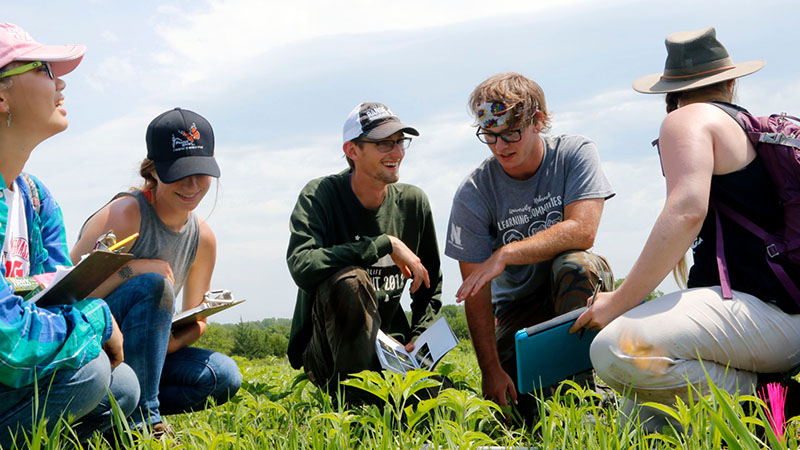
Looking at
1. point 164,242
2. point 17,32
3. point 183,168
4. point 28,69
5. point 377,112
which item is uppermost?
point 17,32

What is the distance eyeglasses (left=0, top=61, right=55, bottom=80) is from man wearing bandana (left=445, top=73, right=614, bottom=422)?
2.16 metres

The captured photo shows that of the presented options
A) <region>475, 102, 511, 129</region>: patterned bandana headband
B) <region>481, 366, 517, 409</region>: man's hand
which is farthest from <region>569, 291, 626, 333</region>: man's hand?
<region>475, 102, 511, 129</region>: patterned bandana headband

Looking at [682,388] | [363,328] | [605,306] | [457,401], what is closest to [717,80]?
[605,306]

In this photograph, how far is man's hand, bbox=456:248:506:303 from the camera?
3.52 metres

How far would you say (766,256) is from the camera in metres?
2.73

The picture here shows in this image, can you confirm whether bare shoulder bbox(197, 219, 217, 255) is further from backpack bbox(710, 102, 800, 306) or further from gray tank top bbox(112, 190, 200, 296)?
backpack bbox(710, 102, 800, 306)

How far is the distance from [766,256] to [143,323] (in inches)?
104

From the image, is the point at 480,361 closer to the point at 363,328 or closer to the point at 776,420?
the point at 363,328

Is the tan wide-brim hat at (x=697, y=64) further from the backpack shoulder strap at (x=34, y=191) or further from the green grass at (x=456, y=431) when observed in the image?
the backpack shoulder strap at (x=34, y=191)

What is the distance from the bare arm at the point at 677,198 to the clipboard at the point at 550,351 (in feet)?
0.80

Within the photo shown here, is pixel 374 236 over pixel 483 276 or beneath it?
over

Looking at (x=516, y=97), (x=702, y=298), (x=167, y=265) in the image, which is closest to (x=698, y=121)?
(x=702, y=298)

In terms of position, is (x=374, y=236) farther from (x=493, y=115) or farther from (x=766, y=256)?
(x=766, y=256)

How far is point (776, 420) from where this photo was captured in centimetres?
222
